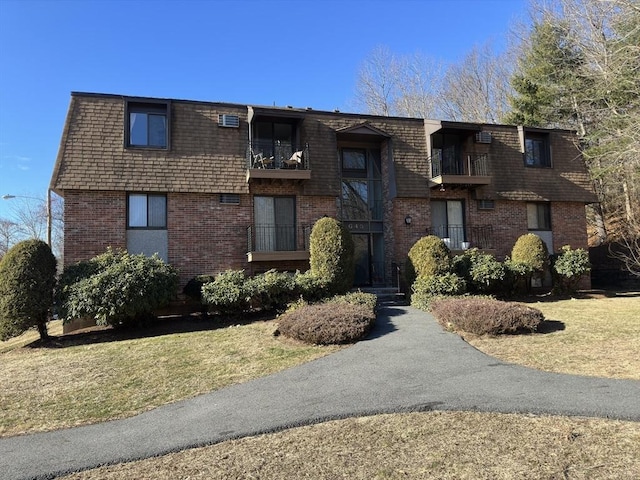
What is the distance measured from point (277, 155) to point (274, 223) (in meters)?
2.43

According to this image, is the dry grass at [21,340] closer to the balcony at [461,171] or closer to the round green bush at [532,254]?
the balcony at [461,171]

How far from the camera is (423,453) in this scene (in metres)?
4.25

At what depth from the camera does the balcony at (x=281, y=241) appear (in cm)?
1462

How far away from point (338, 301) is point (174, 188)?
6.43 metres

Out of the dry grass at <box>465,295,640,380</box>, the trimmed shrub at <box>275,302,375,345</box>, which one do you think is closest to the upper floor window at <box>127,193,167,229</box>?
the trimmed shrub at <box>275,302,375,345</box>

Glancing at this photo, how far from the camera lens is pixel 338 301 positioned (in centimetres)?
1170

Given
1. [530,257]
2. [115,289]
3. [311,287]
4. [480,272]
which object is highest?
[530,257]

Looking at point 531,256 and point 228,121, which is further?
point 531,256

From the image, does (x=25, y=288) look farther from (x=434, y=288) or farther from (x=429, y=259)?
(x=429, y=259)

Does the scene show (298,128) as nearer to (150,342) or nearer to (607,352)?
(150,342)

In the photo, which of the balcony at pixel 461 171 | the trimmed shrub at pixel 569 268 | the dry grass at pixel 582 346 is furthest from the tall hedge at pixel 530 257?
the dry grass at pixel 582 346

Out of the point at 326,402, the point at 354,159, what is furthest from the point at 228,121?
the point at 326,402

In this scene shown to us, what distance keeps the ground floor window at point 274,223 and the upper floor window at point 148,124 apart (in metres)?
3.63

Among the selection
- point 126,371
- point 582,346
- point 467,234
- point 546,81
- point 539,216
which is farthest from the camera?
point 546,81
